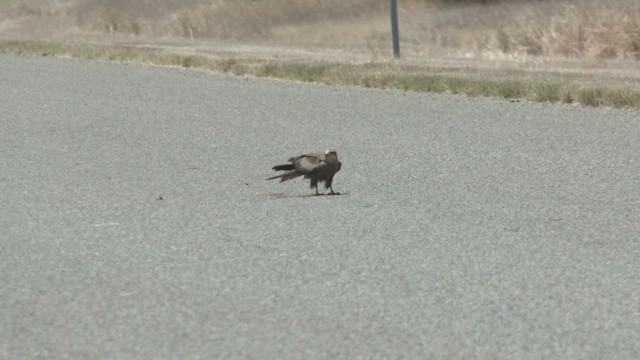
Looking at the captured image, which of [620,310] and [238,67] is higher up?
[620,310]

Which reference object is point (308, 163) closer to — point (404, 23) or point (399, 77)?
point (399, 77)

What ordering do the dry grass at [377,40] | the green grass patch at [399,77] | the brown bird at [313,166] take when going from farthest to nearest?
the dry grass at [377,40]
the green grass patch at [399,77]
the brown bird at [313,166]

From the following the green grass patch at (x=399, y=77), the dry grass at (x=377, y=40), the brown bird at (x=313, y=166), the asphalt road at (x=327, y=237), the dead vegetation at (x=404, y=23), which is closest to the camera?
the asphalt road at (x=327, y=237)

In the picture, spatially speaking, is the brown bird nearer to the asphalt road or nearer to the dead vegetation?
the asphalt road

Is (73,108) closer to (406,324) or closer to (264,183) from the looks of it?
(264,183)

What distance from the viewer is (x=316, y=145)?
13.2 m

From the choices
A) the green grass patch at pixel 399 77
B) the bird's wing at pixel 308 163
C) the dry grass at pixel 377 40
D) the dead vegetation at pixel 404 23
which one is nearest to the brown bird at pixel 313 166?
the bird's wing at pixel 308 163

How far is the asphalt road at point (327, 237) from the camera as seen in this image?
20.5ft

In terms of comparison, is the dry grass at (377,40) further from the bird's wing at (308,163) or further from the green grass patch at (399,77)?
the bird's wing at (308,163)

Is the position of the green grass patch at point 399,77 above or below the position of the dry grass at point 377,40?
above

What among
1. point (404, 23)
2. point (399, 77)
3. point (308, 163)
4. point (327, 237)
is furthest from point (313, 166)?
point (404, 23)

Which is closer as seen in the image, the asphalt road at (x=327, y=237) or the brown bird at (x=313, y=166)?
the asphalt road at (x=327, y=237)

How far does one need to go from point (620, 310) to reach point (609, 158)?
5189 mm

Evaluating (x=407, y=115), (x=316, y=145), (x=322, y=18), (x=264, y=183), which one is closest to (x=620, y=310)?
(x=264, y=183)
